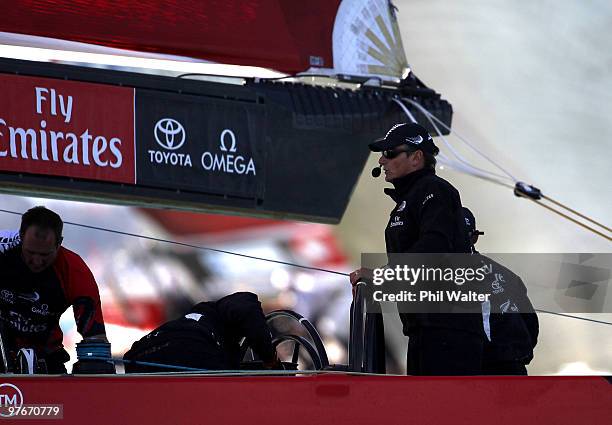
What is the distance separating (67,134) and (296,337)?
0.72 metres

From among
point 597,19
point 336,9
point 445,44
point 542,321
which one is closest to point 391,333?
point 542,321

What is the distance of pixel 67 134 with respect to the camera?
2803 mm

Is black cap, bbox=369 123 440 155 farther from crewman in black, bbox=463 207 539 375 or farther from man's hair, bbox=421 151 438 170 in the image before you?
crewman in black, bbox=463 207 539 375

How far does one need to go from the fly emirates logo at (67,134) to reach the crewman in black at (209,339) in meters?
0.48

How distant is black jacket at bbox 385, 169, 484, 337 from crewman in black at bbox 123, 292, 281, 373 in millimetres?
387

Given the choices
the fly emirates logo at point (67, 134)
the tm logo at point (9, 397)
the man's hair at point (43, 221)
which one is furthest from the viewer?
the fly emirates logo at point (67, 134)

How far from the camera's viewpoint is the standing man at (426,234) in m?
2.18

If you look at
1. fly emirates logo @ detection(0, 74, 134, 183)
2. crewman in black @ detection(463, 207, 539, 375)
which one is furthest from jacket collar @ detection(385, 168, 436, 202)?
fly emirates logo @ detection(0, 74, 134, 183)

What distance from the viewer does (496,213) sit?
7.05 metres

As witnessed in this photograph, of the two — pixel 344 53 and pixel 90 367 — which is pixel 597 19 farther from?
pixel 90 367

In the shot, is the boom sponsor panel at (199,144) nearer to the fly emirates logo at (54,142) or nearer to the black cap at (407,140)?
the fly emirates logo at (54,142)

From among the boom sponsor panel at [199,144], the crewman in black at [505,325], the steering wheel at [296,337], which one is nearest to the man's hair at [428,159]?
the crewman in black at [505,325]

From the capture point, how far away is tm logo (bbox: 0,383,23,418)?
196 centimetres

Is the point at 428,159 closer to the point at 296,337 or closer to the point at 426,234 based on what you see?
the point at 426,234
